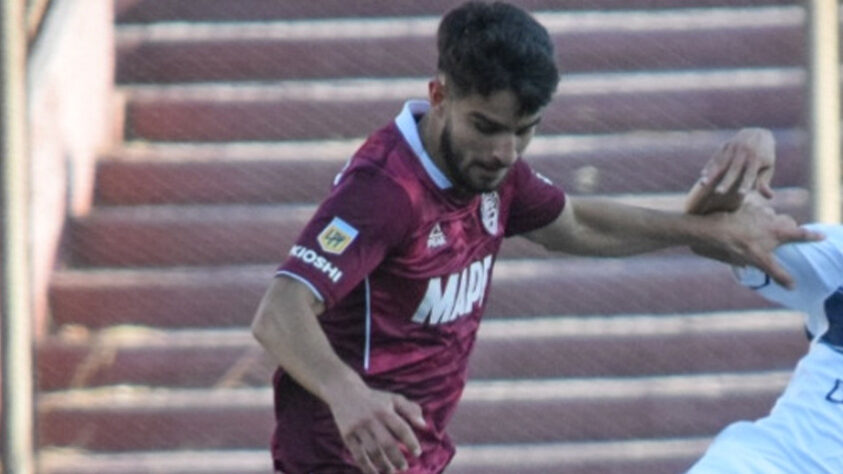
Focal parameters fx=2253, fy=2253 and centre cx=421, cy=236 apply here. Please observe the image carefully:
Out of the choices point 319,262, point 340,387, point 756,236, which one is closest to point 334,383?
point 340,387

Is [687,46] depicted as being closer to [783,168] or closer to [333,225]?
[783,168]

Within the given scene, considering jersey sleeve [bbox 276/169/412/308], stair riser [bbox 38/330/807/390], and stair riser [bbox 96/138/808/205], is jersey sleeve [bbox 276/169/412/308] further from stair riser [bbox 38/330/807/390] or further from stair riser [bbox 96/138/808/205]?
stair riser [bbox 96/138/808/205]

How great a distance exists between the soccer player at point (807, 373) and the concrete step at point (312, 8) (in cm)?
265

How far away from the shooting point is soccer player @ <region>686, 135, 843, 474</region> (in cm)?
543

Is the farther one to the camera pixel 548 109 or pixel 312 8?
pixel 312 8

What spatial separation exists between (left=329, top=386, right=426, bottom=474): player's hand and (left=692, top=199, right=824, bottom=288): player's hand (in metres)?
1.24

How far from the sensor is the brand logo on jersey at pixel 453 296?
198 inches

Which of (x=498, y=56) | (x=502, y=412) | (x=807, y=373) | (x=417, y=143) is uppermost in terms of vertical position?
(x=498, y=56)

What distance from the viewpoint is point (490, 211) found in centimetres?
520

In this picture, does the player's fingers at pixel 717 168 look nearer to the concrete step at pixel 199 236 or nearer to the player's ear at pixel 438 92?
the player's ear at pixel 438 92

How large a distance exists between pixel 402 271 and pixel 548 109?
9.73 feet

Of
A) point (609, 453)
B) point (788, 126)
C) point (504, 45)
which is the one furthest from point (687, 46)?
point (504, 45)

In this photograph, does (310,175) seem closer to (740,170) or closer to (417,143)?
(740,170)

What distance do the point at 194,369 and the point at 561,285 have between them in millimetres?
1265
